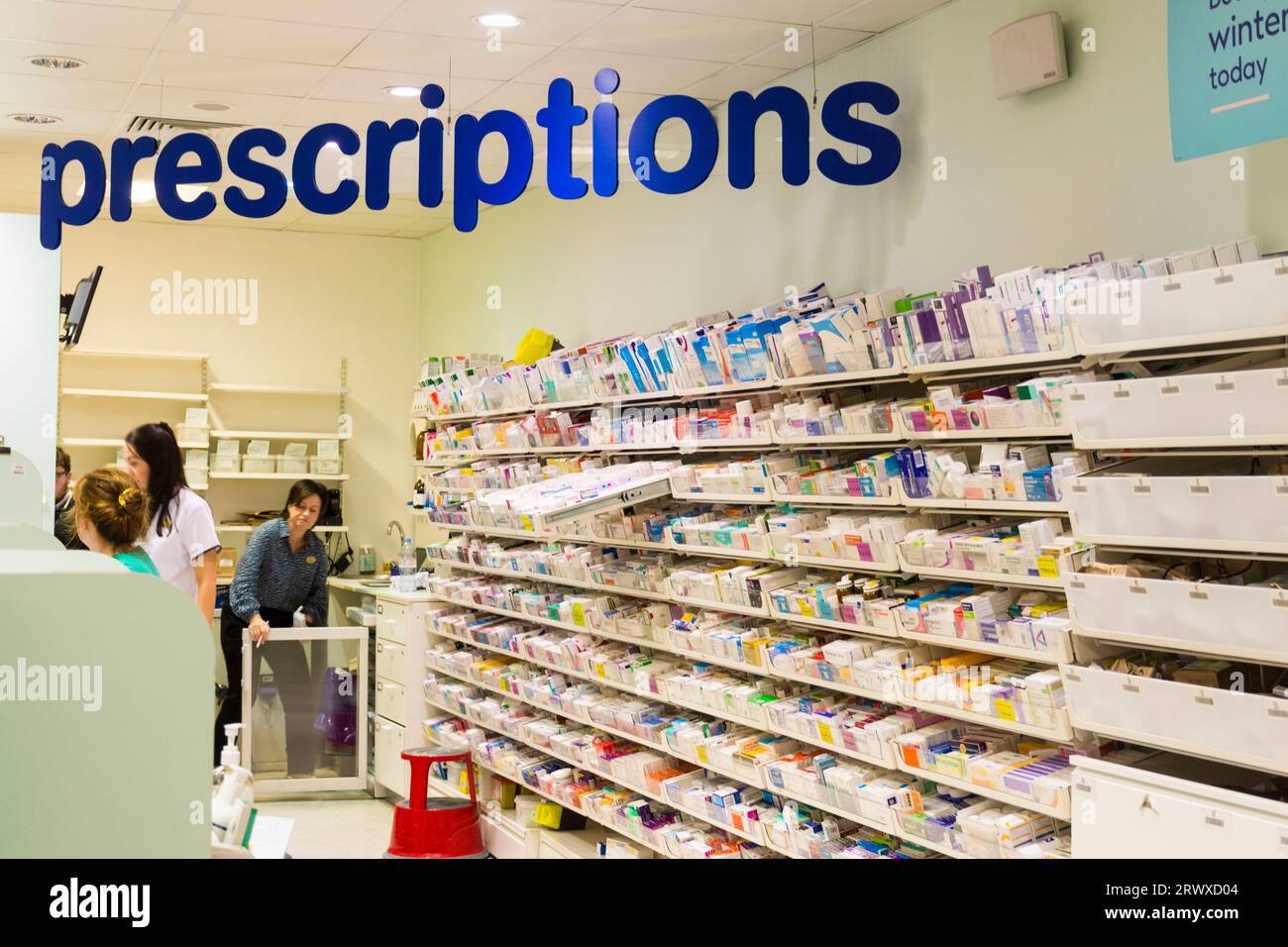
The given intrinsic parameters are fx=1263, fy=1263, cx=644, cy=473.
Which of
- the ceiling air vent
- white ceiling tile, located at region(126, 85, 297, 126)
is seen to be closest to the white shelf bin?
white ceiling tile, located at region(126, 85, 297, 126)

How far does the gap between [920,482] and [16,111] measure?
17.6 feet

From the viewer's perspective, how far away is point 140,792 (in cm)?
174

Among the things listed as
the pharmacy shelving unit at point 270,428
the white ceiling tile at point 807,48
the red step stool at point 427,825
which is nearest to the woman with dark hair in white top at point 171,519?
the red step stool at point 427,825

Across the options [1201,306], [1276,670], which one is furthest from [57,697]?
[1276,670]

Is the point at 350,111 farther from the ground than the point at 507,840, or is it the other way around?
the point at 350,111

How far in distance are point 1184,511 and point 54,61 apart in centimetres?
523

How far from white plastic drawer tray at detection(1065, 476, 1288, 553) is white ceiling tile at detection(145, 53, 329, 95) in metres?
4.17

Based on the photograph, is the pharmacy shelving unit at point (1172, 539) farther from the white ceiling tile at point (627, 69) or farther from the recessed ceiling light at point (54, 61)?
the recessed ceiling light at point (54, 61)

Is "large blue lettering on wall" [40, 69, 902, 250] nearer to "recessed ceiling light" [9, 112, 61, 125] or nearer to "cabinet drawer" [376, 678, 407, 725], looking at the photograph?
"recessed ceiling light" [9, 112, 61, 125]

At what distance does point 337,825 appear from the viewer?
717cm

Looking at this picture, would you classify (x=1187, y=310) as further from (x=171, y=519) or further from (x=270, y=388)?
(x=270, y=388)

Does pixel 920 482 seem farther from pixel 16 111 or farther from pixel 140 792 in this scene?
pixel 16 111

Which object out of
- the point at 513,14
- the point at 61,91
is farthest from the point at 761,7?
the point at 61,91

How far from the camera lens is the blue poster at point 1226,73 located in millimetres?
3148
